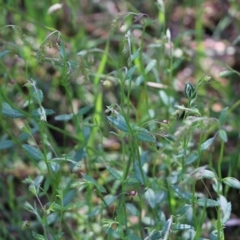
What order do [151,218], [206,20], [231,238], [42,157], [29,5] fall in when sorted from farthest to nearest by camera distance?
1. [206,20]
2. [29,5]
3. [231,238]
4. [151,218]
5. [42,157]

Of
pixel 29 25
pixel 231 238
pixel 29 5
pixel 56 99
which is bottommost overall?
pixel 231 238

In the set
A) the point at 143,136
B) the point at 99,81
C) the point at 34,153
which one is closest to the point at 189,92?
the point at 143,136

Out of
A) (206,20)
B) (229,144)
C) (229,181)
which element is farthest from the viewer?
(206,20)

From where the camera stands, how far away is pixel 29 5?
7.17ft

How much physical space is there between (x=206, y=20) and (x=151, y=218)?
1236mm

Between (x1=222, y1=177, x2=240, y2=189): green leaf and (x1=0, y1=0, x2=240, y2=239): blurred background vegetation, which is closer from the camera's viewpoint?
(x1=222, y1=177, x2=240, y2=189): green leaf

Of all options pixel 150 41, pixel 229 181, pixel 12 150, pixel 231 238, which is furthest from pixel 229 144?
pixel 229 181

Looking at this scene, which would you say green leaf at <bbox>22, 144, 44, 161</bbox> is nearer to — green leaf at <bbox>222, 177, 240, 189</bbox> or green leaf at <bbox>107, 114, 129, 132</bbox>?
green leaf at <bbox>107, 114, 129, 132</bbox>

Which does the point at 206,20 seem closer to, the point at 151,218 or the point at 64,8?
the point at 64,8

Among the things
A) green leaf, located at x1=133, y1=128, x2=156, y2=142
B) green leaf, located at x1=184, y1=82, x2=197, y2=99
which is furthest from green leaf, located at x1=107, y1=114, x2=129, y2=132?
green leaf, located at x1=184, y1=82, x2=197, y2=99

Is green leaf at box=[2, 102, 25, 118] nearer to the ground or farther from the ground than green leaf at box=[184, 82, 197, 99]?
nearer to the ground

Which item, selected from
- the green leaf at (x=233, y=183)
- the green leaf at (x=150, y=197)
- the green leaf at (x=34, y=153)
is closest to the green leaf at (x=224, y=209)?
the green leaf at (x=233, y=183)

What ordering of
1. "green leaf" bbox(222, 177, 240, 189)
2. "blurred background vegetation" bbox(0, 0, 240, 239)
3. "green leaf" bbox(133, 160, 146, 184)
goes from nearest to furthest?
"green leaf" bbox(222, 177, 240, 189) → "green leaf" bbox(133, 160, 146, 184) → "blurred background vegetation" bbox(0, 0, 240, 239)

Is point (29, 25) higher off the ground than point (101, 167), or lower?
higher
